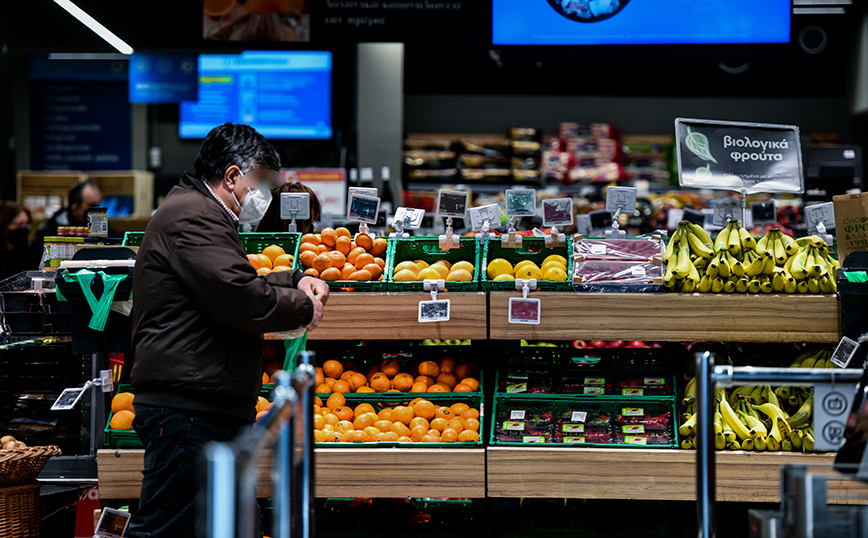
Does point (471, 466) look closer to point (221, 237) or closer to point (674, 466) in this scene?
point (674, 466)

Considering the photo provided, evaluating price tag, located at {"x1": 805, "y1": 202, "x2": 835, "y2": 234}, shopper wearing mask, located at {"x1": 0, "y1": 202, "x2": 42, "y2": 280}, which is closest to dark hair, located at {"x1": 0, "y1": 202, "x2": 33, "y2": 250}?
shopper wearing mask, located at {"x1": 0, "y1": 202, "x2": 42, "y2": 280}

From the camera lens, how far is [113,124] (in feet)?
31.9

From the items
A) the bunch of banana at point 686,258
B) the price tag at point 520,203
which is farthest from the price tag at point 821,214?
the price tag at point 520,203

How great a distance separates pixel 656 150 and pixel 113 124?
624cm

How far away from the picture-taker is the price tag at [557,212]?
399cm

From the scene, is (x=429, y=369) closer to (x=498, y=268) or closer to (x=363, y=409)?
(x=363, y=409)

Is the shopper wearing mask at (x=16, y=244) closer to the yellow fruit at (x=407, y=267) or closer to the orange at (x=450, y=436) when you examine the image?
the yellow fruit at (x=407, y=267)

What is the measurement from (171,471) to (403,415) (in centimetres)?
A: 118

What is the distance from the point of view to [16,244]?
6469 mm

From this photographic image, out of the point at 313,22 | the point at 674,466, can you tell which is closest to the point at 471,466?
the point at 674,466

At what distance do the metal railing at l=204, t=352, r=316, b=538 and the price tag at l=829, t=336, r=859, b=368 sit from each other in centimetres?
231

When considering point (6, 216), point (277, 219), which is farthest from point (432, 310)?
point (6, 216)

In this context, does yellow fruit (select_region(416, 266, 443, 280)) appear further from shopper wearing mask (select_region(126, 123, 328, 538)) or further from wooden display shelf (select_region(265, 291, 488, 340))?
shopper wearing mask (select_region(126, 123, 328, 538))

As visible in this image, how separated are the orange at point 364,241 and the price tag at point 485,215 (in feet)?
1.86
